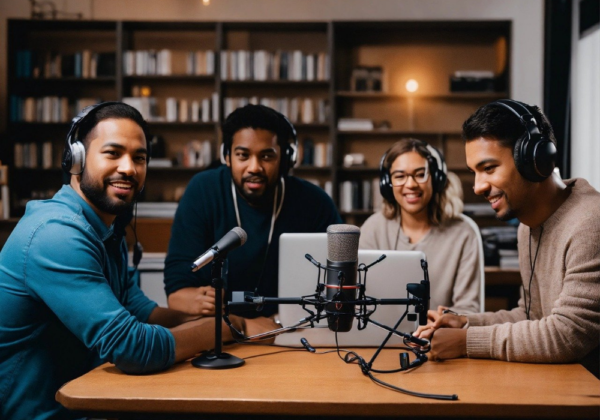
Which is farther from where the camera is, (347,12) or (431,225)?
(347,12)

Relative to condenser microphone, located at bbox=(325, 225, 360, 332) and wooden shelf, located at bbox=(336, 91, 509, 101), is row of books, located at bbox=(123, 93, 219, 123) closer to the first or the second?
wooden shelf, located at bbox=(336, 91, 509, 101)

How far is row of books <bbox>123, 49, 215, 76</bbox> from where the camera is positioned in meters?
4.66

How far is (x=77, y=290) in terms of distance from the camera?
3.96 ft

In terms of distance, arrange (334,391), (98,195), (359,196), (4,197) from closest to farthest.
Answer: (334,391) → (98,195) → (4,197) → (359,196)

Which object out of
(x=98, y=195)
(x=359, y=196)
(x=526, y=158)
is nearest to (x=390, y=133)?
(x=359, y=196)

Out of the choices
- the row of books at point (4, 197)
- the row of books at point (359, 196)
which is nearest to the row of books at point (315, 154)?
the row of books at point (359, 196)

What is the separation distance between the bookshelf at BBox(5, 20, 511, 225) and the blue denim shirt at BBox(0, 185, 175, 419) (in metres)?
3.42

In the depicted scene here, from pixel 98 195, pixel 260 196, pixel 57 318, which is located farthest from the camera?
pixel 260 196

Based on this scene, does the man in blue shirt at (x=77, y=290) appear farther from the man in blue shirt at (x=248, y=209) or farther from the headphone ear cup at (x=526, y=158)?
the headphone ear cup at (x=526, y=158)

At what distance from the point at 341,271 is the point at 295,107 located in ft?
11.9

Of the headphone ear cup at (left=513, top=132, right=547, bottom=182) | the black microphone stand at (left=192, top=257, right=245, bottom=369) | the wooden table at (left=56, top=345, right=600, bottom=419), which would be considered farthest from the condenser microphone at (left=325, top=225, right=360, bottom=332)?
the headphone ear cup at (left=513, top=132, right=547, bottom=182)

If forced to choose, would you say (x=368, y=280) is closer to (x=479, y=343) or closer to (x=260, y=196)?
(x=479, y=343)

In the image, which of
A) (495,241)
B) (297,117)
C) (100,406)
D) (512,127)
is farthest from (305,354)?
(297,117)

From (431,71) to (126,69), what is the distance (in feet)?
8.70
